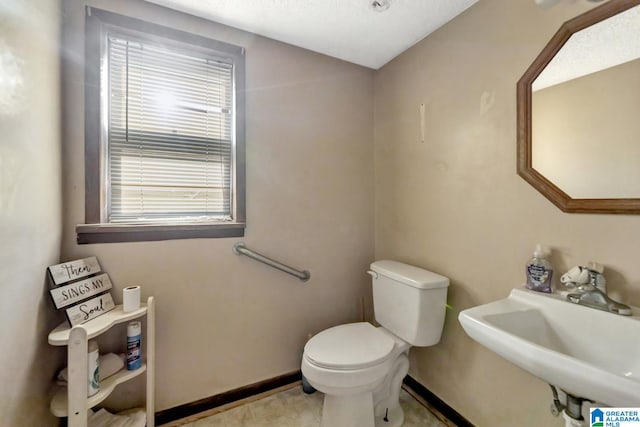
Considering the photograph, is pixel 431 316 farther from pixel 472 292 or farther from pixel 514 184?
pixel 514 184

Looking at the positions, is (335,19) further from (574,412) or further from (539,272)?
(574,412)

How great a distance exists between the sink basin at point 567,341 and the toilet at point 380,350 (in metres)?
0.40

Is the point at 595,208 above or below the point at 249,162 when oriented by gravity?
below

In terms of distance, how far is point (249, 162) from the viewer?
1.62 meters

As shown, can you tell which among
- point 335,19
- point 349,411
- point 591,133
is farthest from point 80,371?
point 591,133

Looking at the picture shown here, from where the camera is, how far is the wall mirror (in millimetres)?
903

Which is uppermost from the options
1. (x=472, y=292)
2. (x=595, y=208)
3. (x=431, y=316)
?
(x=595, y=208)

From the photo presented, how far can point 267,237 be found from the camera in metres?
1.68

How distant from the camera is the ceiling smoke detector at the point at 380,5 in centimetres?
133

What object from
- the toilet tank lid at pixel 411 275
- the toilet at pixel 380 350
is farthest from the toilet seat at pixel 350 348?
the toilet tank lid at pixel 411 275

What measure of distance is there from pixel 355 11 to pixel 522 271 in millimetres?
1481

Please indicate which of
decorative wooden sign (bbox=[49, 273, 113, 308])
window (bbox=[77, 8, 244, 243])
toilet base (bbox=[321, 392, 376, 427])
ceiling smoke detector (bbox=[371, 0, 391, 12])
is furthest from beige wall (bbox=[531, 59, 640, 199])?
decorative wooden sign (bbox=[49, 273, 113, 308])

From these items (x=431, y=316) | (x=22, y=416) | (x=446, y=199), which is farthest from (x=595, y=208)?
(x=22, y=416)

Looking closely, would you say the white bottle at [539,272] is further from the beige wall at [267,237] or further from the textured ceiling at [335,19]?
the textured ceiling at [335,19]
